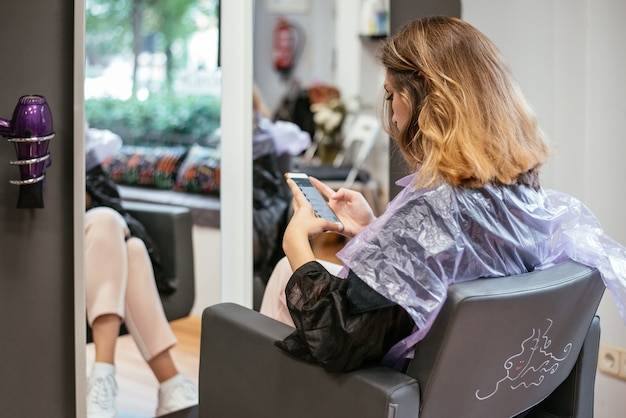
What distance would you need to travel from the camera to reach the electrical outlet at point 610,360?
2.43m

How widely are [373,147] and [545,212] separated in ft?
12.8

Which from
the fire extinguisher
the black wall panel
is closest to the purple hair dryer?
the black wall panel

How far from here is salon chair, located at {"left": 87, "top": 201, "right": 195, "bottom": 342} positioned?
3.04 metres

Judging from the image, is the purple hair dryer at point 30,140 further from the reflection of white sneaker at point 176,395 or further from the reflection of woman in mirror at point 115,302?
the reflection of white sneaker at point 176,395

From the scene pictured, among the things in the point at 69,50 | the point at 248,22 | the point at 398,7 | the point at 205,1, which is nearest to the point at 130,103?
the point at 205,1

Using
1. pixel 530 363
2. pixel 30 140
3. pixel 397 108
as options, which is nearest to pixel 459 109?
Answer: pixel 397 108

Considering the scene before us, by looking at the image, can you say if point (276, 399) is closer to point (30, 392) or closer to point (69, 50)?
point (30, 392)

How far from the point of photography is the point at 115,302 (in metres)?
2.56

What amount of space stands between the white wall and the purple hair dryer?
5.14 ft

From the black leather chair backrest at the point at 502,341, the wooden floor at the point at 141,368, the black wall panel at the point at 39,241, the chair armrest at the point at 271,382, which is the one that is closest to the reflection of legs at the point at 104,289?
the wooden floor at the point at 141,368

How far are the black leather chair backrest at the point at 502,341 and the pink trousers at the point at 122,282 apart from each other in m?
1.39

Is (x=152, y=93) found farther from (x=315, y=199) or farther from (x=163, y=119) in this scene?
(x=315, y=199)

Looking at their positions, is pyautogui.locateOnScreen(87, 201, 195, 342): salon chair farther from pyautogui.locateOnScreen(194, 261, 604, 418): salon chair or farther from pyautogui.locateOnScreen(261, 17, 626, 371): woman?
pyautogui.locateOnScreen(261, 17, 626, 371): woman

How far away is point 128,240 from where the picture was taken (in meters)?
2.76
